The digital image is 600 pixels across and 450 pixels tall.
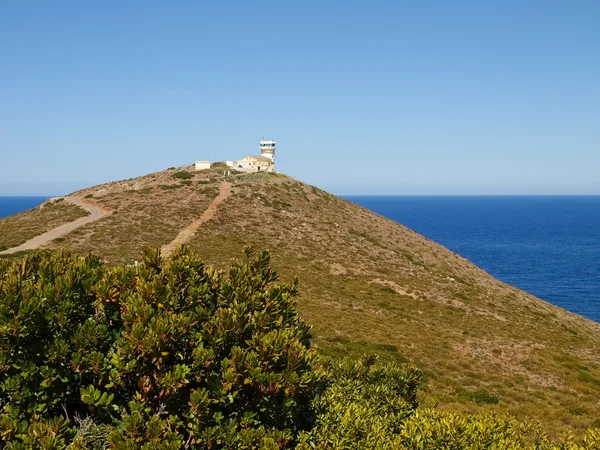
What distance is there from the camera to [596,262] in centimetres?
13625

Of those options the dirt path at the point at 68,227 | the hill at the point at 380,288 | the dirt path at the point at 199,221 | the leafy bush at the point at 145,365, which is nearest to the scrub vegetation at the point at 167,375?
the leafy bush at the point at 145,365

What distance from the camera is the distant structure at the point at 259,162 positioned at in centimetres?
10688

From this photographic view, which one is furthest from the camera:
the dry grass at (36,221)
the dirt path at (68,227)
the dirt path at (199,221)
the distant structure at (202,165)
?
the distant structure at (202,165)

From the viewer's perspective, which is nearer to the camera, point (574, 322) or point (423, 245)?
point (574, 322)

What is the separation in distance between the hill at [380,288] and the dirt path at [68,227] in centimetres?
178

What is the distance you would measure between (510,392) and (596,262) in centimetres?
13498

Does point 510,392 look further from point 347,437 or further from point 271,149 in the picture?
point 271,149

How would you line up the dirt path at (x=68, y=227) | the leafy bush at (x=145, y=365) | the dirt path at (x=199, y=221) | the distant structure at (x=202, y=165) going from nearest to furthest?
the leafy bush at (x=145, y=365)
the dirt path at (x=68, y=227)
the dirt path at (x=199, y=221)
the distant structure at (x=202, y=165)

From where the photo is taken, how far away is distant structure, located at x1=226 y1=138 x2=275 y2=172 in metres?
107

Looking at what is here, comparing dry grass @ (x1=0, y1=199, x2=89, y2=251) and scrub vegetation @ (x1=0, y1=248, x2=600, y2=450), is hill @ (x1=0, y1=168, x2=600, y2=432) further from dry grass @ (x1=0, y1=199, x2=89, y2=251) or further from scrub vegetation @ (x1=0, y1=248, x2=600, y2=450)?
scrub vegetation @ (x1=0, y1=248, x2=600, y2=450)

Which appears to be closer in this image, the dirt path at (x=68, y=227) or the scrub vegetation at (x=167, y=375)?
the scrub vegetation at (x=167, y=375)

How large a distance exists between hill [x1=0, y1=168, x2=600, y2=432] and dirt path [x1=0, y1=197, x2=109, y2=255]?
1777 millimetres

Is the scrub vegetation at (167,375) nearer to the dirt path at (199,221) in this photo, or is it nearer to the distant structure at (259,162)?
the dirt path at (199,221)

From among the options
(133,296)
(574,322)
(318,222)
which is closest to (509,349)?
(574,322)
